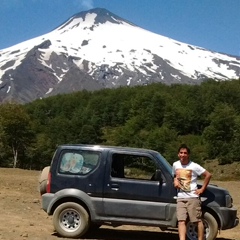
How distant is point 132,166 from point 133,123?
325 feet

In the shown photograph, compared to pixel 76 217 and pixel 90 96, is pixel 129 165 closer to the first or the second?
pixel 76 217

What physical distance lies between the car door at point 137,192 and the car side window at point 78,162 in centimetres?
37

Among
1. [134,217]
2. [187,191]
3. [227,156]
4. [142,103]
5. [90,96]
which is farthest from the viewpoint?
[90,96]

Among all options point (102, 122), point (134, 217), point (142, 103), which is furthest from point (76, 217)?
point (102, 122)

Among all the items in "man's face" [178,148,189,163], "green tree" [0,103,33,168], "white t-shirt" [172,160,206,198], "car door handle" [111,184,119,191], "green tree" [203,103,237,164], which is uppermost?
"green tree" [203,103,237,164]

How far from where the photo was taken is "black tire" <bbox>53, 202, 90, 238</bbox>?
10125 mm

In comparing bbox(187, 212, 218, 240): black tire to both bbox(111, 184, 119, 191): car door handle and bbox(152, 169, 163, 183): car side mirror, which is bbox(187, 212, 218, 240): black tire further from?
bbox(111, 184, 119, 191): car door handle

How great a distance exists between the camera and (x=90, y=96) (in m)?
163

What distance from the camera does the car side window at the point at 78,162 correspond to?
10305 mm

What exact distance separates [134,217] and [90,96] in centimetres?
15331

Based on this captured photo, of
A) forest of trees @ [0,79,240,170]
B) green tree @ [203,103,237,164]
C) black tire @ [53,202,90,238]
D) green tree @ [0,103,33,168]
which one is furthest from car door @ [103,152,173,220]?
green tree @ [203,103,237,164]

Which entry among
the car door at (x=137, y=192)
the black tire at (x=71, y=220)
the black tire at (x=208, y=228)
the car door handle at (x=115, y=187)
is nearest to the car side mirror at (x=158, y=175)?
the car door at (x=137, y=192)

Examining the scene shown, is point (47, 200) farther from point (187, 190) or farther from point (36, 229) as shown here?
point (187, 190)

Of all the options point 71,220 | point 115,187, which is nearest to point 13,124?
point 71,220
